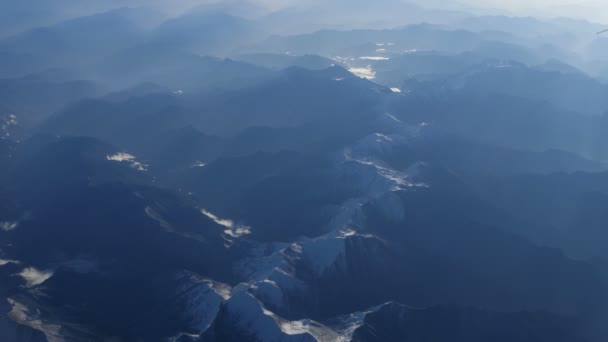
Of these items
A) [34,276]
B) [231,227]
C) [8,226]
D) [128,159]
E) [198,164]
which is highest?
[128,159]

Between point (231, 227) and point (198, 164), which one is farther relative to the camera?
point (198, 164)

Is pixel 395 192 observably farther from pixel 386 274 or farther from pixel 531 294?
pixel 531 294

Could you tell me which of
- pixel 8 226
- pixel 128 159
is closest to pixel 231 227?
pixel 128 159

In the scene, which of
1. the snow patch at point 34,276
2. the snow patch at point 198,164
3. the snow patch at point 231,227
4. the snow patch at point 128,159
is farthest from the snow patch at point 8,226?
the snow patch at point 198,164

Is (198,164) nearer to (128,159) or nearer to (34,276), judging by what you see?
(128,159)

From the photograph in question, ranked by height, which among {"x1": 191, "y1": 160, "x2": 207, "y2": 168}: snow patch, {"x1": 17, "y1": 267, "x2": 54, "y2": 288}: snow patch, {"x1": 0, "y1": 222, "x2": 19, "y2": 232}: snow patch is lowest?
{"x1": 191, "y1": 160, "x2": 207, "y2": 168}: snow patch

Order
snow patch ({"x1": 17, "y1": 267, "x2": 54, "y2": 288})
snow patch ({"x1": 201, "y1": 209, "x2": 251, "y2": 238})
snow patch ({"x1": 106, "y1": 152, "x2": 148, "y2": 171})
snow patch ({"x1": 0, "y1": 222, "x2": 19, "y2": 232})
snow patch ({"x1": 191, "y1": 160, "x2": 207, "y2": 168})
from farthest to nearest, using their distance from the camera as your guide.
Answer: snow patch ({"x1": 191, "y1": 160, "x2": 207, "y2": 168}) < snow patch ({"x1": 106, "y1": 152, "x2": 148, "y2": 171}) < snow patch ({"x1": 201, "y1": 209, "x2": 251, "y2": 238}) < snow patch ({"x1": 0, "y1": 222, "x2": 19, "y2": 232}) < snow patch ({"x1": 17, "y1": 267, "x2": 54, "y2": 288})

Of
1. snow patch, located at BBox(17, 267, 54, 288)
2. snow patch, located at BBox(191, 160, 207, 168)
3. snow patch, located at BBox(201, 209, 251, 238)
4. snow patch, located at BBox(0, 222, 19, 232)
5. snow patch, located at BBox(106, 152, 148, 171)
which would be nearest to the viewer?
snow patch, located at BBox(17, 267, 54, 288)

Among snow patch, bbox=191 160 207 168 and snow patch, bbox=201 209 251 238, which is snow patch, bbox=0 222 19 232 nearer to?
snow patch, bbox=201 209 251 238

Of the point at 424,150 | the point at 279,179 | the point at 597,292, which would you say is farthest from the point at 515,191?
the point at 279,179

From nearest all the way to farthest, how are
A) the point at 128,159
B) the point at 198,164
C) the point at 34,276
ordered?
1. the point at 34,276
2. the point at 128,159
3. the point at 198,164

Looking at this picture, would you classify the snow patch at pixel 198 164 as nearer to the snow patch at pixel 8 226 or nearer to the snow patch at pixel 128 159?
the snow patch at pixel 128 159

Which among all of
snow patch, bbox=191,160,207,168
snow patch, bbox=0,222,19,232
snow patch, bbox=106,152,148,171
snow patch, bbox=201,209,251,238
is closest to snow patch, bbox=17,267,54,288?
snow patch, bbox=0,222,19,232
